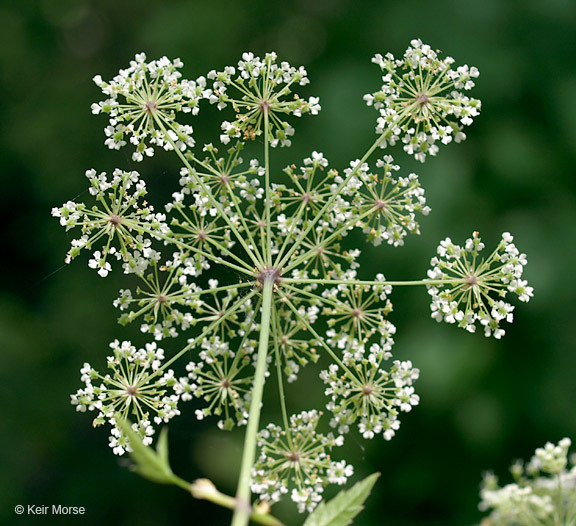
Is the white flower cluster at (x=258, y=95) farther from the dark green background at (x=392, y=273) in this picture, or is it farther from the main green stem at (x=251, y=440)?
the dark green background at (x=392, y=273)

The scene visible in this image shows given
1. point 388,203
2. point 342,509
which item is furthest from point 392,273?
point 342,509

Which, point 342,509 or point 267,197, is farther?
point 267,197

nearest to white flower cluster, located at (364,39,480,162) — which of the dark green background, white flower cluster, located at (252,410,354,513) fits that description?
white flower cluster, located at (252,410,354,513)

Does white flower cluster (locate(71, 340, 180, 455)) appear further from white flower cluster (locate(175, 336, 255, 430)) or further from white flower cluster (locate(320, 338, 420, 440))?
white flower cluster (locate(320, 338, 420, 440))

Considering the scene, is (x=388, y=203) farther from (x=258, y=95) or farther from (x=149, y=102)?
(x=149, y=102)

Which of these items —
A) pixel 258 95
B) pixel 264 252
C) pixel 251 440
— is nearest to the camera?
pixel 251 440

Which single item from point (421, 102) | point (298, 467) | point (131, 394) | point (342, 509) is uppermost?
point (421, 102)

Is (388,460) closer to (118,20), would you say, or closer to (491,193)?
(491,193)
